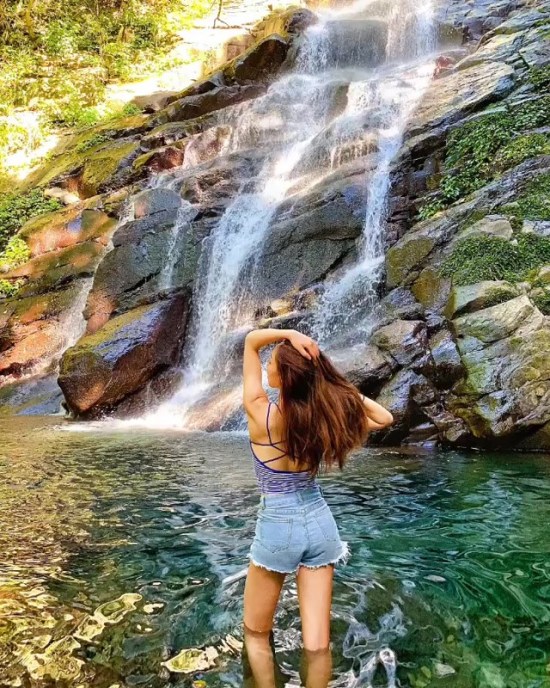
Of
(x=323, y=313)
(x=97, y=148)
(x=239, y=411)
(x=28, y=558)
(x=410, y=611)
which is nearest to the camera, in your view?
(x=410, y=611)

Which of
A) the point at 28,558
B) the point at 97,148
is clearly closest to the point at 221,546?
the point at 28,558

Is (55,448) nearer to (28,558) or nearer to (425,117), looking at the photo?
(28,558)

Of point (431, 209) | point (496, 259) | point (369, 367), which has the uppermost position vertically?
point (431, 209)

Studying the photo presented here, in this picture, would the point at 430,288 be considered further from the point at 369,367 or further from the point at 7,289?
the point at 7,289

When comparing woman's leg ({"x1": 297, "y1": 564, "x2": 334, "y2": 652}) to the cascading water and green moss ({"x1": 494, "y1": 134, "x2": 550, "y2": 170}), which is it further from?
green moss ({"x1": 494, "y1": 134, "x2": 550, "y2": 170})

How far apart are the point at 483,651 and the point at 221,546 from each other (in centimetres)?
233

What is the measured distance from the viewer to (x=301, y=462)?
2.91m

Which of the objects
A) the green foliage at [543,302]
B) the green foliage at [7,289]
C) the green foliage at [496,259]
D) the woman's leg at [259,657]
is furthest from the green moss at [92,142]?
the woman's leg at [259,657]

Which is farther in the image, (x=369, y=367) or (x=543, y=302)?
(x=369, y=367)

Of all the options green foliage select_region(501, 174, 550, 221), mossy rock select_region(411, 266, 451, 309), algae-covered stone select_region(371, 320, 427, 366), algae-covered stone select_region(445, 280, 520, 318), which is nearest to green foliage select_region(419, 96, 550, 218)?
green foliage select_region(501, 174, 550, 221)

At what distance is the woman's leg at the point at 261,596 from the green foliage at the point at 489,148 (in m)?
10.9

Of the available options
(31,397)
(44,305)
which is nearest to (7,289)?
(44,305)

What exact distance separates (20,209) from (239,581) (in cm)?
2136

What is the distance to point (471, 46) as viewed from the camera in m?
21.4
